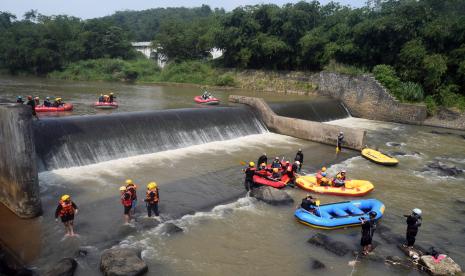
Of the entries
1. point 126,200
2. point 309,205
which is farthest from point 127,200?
point 309,205

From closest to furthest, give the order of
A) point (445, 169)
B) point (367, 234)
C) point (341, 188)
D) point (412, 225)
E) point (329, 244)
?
point (367, 234)
point (412, 225)
point (329, 244)
point (341, 188)
point (445, 169)

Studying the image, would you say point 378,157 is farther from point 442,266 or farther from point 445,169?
point 442,266

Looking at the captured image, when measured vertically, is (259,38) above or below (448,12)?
below

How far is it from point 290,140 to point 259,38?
2405 centimetres

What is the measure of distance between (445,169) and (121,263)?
Result: 15.6 m

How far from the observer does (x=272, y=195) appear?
13.3 m

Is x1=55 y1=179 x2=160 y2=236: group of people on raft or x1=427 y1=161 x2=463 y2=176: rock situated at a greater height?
x1=55 y1=179 x2=160 y2=236: group of people on raft

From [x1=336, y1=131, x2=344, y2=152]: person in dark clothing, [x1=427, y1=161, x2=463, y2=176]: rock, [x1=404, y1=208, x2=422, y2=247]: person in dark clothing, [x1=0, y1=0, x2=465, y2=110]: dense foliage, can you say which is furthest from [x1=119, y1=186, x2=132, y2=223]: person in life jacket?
[x1=0, y1=0, x2=465, y2=110]: dense foliage

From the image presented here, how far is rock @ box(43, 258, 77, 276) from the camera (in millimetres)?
8109

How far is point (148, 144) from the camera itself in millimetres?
18500

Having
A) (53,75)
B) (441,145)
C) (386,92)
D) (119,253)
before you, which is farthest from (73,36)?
(119,253)

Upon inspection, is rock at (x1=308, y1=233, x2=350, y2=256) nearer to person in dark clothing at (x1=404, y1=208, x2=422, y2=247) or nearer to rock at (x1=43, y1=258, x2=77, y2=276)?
person in dark clothing at (x1=404, y1=208, x2=422, y2=247)

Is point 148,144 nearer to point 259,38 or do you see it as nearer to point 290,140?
point 290,140

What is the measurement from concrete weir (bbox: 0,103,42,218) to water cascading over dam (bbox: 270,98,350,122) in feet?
59.6
